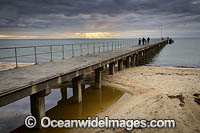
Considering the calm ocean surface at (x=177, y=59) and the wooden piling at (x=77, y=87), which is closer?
the wooden piling at (x=77, y=87)

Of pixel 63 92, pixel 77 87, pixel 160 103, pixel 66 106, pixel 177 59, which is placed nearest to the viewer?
pixel 160 103

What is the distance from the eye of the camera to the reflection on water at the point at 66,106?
25.3 feet

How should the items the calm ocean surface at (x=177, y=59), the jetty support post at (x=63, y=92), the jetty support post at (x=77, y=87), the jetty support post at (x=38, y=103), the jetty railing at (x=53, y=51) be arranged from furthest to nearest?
the calm ocean surface at (x=177, y=59) → the jetty support post at (x=63, y=92) → the jetty railing at (x=53, y=51) → the jetty support post at (x=77, y=87) → the jetty support post at (x=38, y=103)

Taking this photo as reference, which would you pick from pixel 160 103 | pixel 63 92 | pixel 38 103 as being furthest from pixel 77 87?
pixel 160 103

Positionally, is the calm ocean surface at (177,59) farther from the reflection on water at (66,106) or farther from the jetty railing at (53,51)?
the reflection on water at (66,106)

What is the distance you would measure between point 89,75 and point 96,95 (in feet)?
16.1

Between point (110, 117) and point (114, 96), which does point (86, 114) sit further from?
point (114, 96)

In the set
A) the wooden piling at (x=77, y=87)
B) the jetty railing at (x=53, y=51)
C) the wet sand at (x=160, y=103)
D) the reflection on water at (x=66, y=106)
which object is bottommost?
the reflection on water at (x=66, y=106)

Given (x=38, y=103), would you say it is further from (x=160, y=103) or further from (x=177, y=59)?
(x=177, y=59)

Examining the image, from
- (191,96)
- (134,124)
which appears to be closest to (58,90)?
(134,124)

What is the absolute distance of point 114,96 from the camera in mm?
10594

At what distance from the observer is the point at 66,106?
360 inches

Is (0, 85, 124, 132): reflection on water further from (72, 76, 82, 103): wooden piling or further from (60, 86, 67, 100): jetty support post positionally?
(72, 76, 82, 103): wooden piling

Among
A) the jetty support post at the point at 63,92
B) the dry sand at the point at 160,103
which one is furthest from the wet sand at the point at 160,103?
the jetty support post at the point at 63,92
